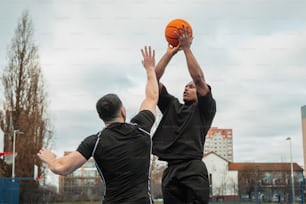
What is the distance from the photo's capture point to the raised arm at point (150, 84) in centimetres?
330

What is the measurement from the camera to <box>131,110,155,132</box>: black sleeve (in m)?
3.13

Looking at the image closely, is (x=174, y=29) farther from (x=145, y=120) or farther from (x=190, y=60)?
(x=145, y=120)

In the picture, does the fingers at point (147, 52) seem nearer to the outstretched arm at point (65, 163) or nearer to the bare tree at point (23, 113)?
the outstretched arm at point (65, 163)

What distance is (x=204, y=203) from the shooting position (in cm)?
409

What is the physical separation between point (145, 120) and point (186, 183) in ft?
4.09

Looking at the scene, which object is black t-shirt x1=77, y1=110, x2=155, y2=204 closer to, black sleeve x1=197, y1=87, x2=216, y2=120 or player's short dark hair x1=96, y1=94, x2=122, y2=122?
player's short dark hair x1=96, y1=94, x2=122, y2=122

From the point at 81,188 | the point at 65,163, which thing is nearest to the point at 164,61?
the point at 65,163

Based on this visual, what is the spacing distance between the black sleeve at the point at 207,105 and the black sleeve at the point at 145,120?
1.08m

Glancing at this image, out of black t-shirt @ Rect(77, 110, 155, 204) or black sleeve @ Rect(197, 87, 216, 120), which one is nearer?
black t-shirt @ Rect(77, 110, 155, 204)

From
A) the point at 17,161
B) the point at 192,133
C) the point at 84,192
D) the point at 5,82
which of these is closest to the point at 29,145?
the point at 17,161

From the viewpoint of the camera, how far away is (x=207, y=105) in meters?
4.23

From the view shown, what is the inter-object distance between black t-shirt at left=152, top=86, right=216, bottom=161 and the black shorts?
83 mm

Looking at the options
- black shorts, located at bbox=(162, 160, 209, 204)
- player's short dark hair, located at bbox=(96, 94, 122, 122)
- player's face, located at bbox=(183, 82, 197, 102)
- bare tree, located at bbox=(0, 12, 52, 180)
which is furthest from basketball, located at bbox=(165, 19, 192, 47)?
bare tree, located at bbox=(0, 12, 52, 180)

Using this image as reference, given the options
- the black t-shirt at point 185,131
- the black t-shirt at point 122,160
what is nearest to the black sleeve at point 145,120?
the black t-shirt at point 122,160
